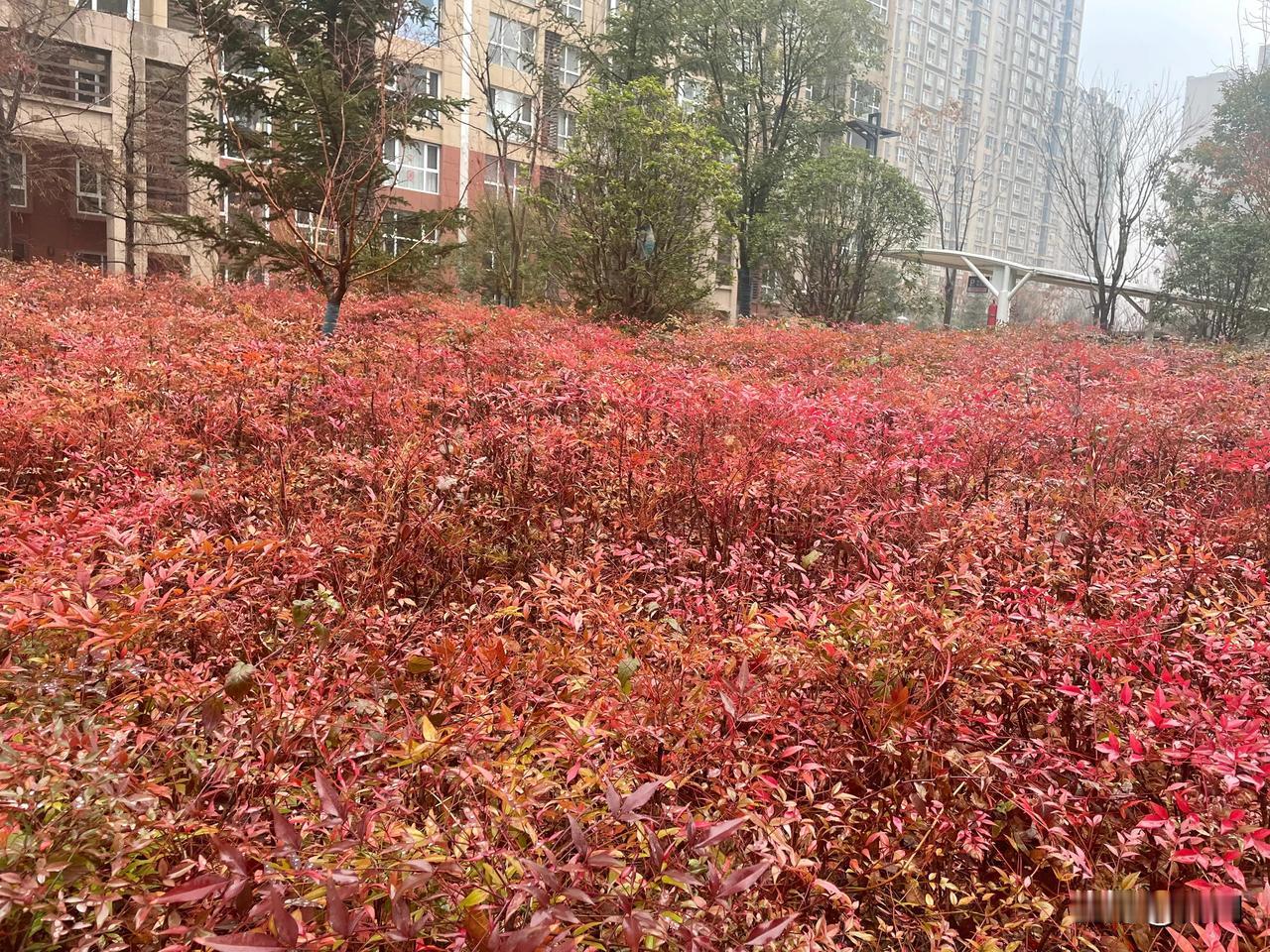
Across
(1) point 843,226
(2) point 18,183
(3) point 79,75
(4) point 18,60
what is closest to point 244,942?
(1) point 843,226

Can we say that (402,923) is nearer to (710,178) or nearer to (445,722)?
(445,722)

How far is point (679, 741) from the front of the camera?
→ 6.83 ft

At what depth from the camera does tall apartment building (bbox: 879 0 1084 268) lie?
66125mm

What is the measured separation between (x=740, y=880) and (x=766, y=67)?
23359 mm

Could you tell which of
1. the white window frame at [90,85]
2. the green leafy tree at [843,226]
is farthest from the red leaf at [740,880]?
the white window frame at [90,85]

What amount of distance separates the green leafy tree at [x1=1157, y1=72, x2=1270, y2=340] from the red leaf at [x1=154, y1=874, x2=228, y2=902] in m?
21.2

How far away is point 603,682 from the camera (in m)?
2.39

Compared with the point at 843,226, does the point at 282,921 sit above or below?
below

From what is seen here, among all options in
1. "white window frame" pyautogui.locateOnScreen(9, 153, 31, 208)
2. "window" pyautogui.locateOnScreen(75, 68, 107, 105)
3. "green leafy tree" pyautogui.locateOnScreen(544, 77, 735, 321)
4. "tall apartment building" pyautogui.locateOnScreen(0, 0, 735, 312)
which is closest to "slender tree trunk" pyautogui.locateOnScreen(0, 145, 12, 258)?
"tall apartment building" pyautogui.locateOnScreen(0, 0, 735, 312)

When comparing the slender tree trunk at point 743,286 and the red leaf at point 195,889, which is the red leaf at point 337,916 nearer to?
the red leaf at point 195,889

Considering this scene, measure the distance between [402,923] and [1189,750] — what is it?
1.83 metres

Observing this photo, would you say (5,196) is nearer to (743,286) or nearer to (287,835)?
(743,286)

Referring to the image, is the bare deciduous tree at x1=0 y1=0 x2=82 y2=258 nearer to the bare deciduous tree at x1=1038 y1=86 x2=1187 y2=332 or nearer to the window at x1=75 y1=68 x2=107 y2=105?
the window at x1=75 y1=68 x2=107 y2=105

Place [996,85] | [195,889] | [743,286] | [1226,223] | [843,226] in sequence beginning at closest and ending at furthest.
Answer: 1. [195,889]
2. [843,226]
3. [1226,223]
4. [743,286]
5. [996,85]
